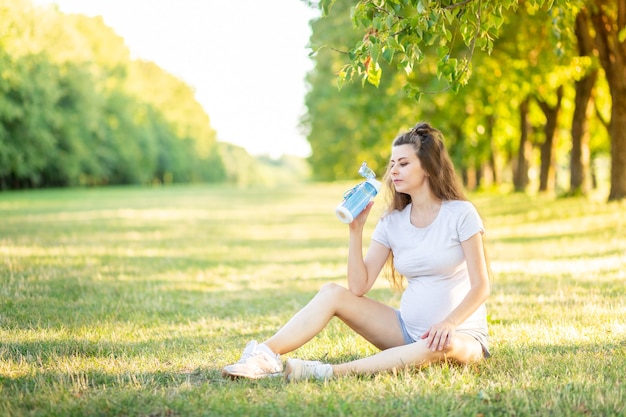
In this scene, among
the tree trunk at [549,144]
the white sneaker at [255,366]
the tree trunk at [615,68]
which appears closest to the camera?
the white sneaker at [255,366]

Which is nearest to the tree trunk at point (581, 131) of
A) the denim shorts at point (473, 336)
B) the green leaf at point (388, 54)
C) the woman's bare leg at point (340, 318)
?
the green leaf at point (388, 54)

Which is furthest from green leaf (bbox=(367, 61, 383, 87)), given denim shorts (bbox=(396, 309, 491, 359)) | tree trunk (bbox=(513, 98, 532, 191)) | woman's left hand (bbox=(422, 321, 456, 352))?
tree trunk (bbox=(513, 98, 532, 191))

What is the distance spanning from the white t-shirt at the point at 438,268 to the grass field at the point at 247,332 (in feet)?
1.19

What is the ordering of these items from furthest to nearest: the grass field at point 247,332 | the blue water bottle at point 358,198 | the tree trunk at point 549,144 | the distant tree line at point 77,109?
the distant tree line at point 77,109 → the tree trunk at point 549,144 → the blue water bottle at point 358,198 → the grass field at point 247,332

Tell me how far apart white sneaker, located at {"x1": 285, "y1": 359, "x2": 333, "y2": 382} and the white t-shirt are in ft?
2.53

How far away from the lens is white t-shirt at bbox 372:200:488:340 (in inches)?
179

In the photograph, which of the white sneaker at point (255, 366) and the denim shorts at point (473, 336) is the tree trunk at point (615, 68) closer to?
the denim shorts at point (473, 336)

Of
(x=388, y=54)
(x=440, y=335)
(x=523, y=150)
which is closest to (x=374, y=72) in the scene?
(x=388, y=54)

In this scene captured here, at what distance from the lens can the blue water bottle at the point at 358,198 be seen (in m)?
4.50

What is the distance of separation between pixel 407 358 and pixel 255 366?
971mm

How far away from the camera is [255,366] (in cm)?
432

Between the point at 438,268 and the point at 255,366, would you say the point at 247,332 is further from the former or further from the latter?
the point at 438,268

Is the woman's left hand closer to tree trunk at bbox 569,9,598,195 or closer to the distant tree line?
tree trunk at bbox 569,9,598,195

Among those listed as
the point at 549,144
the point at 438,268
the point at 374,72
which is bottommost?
the point at 438,268
